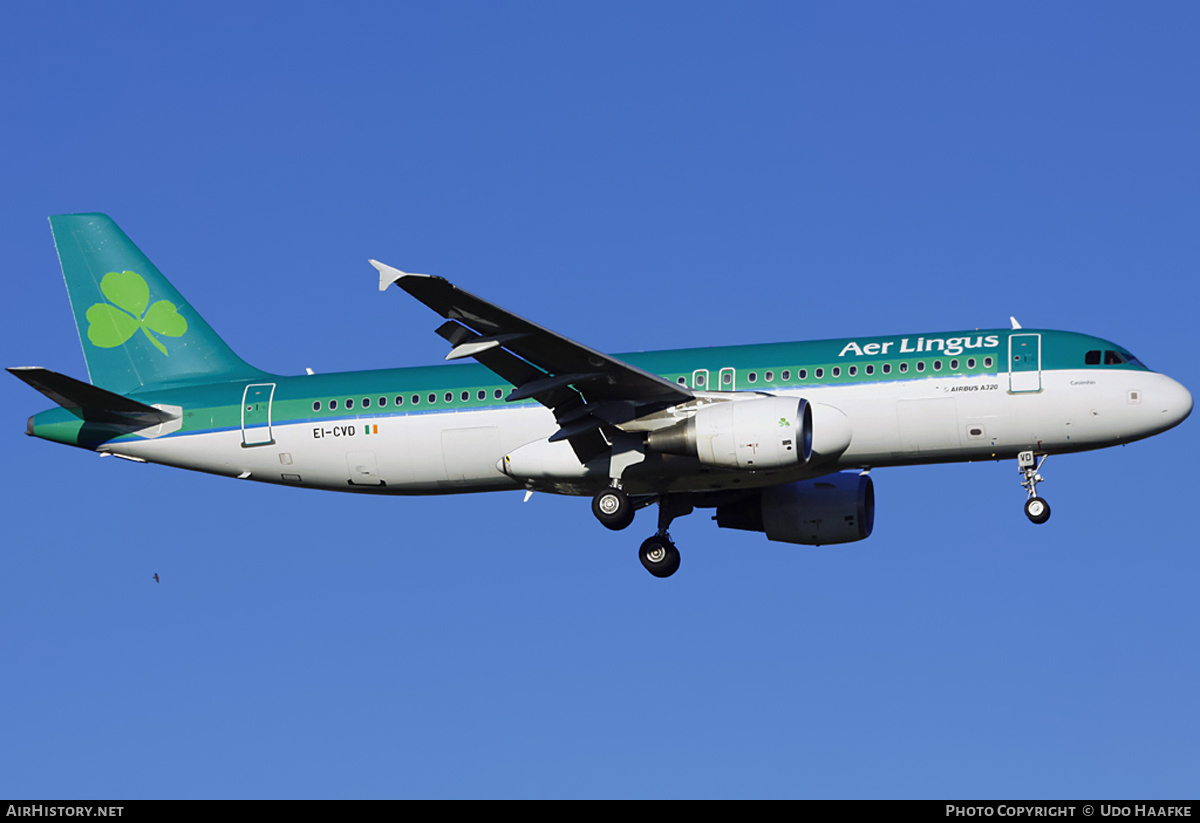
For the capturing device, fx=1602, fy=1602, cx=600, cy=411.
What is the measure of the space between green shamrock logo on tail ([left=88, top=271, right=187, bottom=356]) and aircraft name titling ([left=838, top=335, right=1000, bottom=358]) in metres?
18.4

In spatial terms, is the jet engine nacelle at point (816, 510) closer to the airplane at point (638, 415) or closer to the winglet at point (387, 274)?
the airplane at point (638, 415)

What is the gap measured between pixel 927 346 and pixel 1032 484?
3.96 meters

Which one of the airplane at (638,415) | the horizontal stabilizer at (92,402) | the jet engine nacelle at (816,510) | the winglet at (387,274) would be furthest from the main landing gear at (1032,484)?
the horizontal stabilizer at (92,402)

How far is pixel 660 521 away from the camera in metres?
40.7

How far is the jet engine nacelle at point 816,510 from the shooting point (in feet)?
134

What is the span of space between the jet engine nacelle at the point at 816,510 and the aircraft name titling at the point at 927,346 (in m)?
4.69

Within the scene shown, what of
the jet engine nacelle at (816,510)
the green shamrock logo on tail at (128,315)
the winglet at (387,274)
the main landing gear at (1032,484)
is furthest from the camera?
the green shamrock logo on tail at (128,315)

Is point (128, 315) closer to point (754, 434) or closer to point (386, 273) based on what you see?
point (386, 273)

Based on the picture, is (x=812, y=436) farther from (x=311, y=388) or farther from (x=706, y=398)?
(x=311, y=388)

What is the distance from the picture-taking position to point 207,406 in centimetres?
4084
